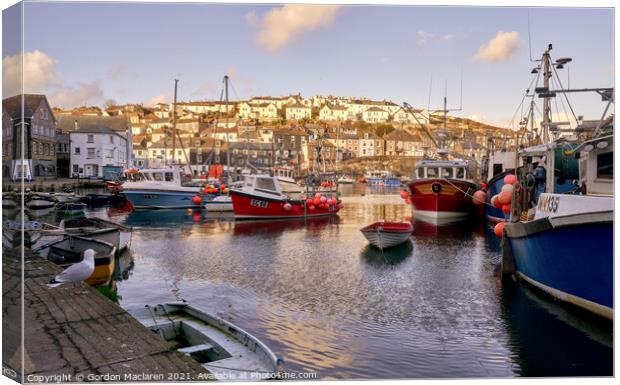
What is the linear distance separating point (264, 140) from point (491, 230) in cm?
6315

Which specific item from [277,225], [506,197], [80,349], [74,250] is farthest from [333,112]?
[80,349]

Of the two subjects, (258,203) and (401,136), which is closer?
(258,203)

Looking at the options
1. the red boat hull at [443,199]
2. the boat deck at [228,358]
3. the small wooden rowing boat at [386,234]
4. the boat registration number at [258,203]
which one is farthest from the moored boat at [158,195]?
the boat deck at [228,358]

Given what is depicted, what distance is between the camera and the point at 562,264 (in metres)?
9.51

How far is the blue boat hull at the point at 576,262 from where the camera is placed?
8086mm

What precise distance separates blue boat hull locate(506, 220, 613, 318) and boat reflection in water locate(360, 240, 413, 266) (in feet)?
16.5

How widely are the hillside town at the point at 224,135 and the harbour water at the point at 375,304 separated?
→ 4.00 metres

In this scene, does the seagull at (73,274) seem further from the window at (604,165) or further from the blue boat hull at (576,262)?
the window at (604,165)

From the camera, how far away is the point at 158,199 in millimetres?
33812

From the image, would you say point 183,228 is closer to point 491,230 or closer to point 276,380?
point 491,230

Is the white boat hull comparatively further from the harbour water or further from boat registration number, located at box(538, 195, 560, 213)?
boat registration number, located at box(538, 195, 560, 213)

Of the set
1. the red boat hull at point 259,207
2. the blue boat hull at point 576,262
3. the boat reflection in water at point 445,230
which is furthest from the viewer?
the red boat hull at point 259,207

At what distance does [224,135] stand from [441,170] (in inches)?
2272

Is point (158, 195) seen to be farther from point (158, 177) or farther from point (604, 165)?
point (604, 165)
